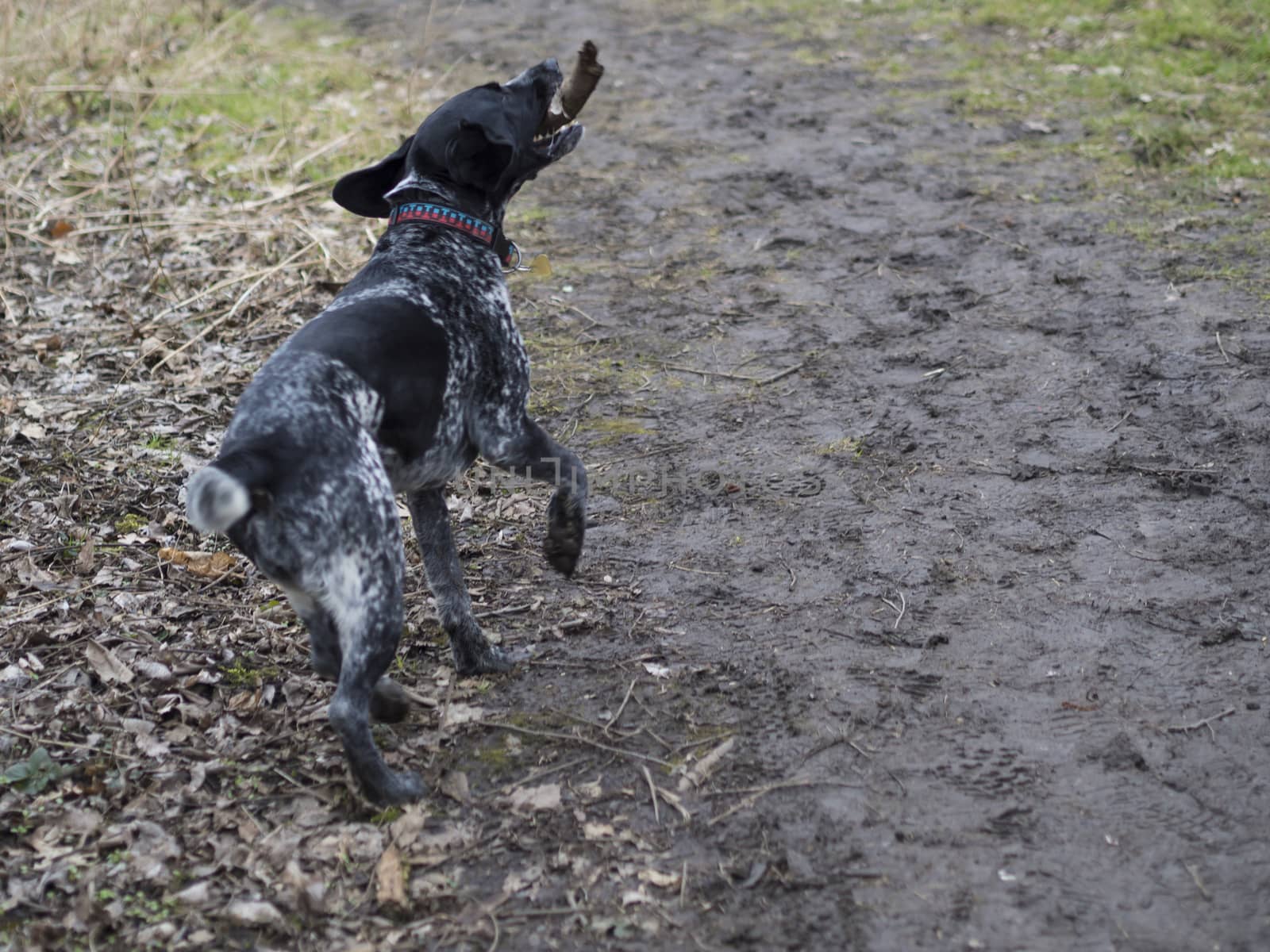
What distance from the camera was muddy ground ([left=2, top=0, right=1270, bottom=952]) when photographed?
3088 mm

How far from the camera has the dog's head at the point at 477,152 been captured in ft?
13.5

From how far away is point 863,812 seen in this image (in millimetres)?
3311

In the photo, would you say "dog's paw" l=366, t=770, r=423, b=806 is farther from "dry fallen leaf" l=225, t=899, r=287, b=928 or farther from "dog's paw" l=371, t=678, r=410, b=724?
"dry fallen leaf" l=225, t=899, r=287, b=928

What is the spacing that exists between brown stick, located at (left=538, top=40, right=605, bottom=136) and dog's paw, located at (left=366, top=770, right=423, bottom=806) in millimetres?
2464

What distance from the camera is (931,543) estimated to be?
4.62 m

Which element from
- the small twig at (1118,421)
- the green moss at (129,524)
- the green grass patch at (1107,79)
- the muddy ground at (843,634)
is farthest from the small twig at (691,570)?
the green grass patch at (1107,79)

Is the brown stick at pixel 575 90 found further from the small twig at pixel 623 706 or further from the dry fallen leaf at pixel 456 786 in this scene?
the dry fallen leaf at pixel 456 786

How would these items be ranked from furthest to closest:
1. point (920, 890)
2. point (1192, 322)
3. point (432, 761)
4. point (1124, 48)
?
point (1124, 48) → point (1192, 322) → point (432, 761) → point (920, 890)

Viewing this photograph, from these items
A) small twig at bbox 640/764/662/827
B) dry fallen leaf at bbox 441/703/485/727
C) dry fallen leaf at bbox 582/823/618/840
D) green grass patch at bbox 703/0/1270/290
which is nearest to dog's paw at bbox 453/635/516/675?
dry fallen leaf at bbox 441/703/485/727

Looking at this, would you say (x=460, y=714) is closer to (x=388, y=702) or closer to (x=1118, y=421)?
(x=388, y=702)

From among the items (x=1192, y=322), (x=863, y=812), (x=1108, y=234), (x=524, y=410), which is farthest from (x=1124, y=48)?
(x=863, y=812)

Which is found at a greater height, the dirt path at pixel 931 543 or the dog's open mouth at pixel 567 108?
the dog's open mouth at pixel 567 108

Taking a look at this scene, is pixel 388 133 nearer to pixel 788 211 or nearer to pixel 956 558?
pixel 788 211

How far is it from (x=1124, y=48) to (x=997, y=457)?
6255mm
